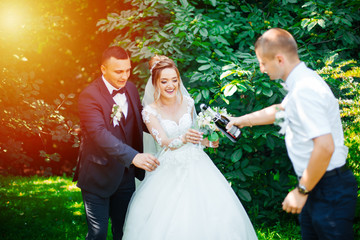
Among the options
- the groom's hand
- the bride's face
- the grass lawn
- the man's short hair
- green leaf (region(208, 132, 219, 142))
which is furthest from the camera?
the grass lawn

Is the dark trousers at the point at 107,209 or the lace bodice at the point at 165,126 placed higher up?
the lace bodice at the point at 165,126

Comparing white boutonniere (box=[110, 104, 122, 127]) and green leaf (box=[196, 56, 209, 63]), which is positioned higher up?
green leaf (box=[196, 56, 209, 63])

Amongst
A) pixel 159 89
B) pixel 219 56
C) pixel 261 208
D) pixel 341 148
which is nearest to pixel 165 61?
pixel 159 89

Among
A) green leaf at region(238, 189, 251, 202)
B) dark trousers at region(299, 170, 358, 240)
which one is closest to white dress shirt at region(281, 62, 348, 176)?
dark trousers at region(299, 170, 358, 240)

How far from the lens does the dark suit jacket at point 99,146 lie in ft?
10.8

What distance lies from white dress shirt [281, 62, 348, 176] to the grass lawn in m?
2.49

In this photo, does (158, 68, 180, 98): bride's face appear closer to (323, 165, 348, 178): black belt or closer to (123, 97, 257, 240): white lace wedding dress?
(123, 97, 257, 240): white lace wedding dress

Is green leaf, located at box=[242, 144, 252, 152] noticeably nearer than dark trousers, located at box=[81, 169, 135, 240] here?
No

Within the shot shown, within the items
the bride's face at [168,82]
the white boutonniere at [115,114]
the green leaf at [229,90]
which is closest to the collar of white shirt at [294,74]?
the green leaf at [229,90]

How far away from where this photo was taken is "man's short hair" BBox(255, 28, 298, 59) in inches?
89.8

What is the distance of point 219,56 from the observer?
4594 mm

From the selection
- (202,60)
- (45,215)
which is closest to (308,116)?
(202,60)

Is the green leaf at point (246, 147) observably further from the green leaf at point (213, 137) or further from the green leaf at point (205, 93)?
the green leaf at point (213, 137)

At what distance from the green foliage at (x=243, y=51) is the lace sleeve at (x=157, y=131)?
63 centimetres
